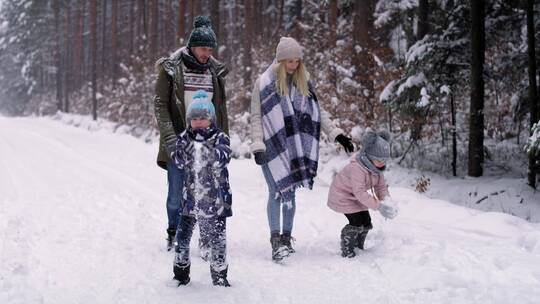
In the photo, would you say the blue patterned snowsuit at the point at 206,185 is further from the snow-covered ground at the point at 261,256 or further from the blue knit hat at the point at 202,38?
the blue knit hat at the point at 202,38

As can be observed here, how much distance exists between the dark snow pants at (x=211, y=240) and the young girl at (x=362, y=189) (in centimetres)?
132

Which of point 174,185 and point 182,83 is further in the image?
point 174,185

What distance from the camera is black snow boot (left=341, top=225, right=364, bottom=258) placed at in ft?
15.6

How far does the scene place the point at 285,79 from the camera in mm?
4781

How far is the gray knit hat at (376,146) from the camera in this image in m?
4.54

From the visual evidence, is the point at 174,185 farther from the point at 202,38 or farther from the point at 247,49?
the point at 247,49

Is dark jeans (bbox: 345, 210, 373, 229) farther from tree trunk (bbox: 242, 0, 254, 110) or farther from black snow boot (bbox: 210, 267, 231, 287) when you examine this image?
tree trunk (bbox: 242, 0, 254, 110)

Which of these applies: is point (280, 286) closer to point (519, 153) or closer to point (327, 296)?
point (327, 296)

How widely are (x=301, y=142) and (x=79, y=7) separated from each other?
37.1 meters

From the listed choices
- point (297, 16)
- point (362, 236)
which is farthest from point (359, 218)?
point (297, 16)

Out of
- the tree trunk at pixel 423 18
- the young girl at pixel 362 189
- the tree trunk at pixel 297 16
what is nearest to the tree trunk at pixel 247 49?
the tree trunk at pixel 297 16

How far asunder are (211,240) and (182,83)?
5.07ft

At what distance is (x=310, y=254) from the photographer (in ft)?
16.4

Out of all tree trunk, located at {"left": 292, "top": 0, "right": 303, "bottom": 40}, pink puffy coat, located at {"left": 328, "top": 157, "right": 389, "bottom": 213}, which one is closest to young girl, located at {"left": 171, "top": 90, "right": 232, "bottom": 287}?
pink puffy coat, located at {"left": 328, "top": 157, "right": 389, "bottom": 213}
